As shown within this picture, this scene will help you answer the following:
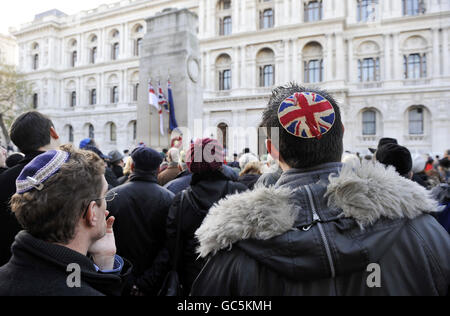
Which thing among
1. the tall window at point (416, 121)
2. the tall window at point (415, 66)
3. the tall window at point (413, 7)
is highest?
the tall window at point (413, 7)

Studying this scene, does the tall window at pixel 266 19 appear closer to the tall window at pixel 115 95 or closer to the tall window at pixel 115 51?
the tall window at pixel 115 51

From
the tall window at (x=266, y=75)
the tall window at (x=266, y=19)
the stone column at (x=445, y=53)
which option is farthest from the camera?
the tall window at (x=266, y=19)

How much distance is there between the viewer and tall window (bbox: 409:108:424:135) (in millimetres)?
27016

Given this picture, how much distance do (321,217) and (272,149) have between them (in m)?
0.45

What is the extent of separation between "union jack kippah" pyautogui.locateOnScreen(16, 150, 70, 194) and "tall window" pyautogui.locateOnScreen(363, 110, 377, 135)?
98.7 feet

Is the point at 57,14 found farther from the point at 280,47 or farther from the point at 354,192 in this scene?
the point at 354,192

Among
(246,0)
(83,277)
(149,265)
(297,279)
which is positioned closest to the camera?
(297,279)

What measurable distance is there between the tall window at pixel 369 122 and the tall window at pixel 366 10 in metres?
8.37

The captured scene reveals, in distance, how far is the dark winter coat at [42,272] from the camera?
1.21 m

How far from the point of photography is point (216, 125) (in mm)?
31688

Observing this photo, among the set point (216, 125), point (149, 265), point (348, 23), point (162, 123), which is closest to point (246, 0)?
point (348, 23)

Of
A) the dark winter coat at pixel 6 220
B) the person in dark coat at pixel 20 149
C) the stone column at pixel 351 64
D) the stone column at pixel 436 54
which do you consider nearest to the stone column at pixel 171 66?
the person in dark coat at pixel 20 149

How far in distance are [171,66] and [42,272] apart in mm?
8295

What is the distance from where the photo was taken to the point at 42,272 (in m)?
1.24
